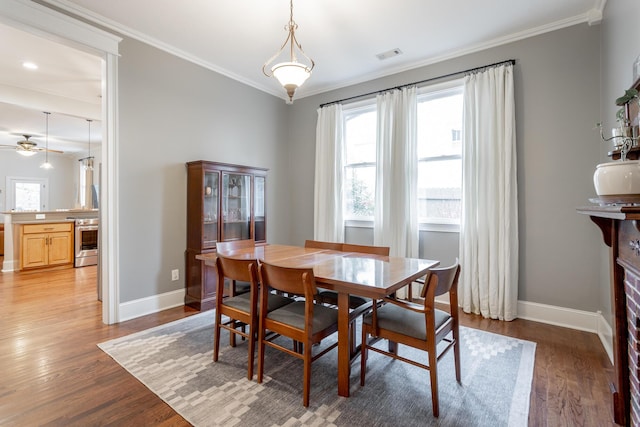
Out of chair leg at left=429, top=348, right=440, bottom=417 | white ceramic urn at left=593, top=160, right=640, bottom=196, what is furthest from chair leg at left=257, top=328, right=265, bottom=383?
white ceramic urn at left=593, top=160, right=640, bottom=196

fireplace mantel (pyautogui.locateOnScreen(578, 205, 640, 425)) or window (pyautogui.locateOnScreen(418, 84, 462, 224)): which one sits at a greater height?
window (pyautogui.locateOnScreen(418, 84, 462, 224))

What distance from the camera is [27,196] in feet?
31.4

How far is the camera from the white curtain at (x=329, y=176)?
437 centimetres

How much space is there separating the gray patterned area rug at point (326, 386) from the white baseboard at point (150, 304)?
523mm

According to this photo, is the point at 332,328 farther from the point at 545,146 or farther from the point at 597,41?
the point at 597,41

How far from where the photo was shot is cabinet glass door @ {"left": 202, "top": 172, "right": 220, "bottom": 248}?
139 inches

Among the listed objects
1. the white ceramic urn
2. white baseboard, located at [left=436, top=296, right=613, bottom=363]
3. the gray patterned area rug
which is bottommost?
the gray patterned area rug

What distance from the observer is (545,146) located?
299cm

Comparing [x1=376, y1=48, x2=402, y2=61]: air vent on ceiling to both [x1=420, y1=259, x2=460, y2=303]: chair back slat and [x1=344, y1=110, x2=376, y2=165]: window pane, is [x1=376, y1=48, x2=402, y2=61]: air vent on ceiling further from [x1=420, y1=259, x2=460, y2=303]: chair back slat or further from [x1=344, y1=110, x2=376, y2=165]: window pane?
[x1=420, y1=259, x2=460, y2=303]: chair back slat

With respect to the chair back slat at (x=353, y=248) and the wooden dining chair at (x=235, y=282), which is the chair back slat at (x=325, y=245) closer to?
the chair back slat at (x=353, y=248)

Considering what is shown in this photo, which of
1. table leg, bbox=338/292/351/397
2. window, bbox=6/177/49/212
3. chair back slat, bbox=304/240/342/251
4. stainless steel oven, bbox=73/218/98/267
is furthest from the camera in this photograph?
window, bbox=6/177/49/212

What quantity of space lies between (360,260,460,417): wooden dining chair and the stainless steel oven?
6.14 meters

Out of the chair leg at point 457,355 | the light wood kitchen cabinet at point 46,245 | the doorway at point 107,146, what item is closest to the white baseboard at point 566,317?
the chair leg at point 457,355

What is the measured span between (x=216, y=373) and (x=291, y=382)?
544 millimetres
